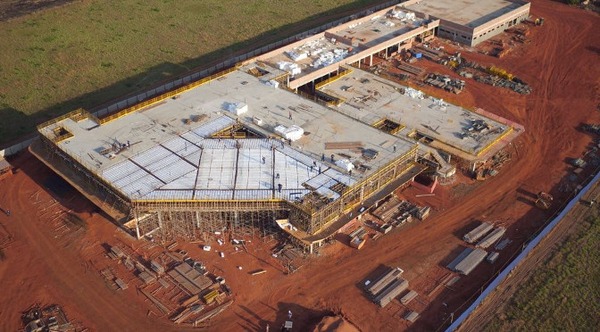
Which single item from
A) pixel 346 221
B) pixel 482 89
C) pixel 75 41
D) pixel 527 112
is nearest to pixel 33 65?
pixel 75 41

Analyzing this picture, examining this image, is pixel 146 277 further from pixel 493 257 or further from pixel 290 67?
pixel 290 67

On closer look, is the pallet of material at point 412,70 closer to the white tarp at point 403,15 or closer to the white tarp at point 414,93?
the white tarp at point 414,93

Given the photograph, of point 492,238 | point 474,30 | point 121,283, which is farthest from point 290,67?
point 121,283

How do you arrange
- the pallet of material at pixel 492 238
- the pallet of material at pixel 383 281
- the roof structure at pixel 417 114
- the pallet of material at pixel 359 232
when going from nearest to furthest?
the pallet of material at pixel 383 281 → the pallet of material at pixel 492 238 → the pallet of material at pixel 359 232 → the roof structure at pixel 417 114

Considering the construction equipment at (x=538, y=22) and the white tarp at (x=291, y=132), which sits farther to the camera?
the construction equipment at (x=538, y=22)

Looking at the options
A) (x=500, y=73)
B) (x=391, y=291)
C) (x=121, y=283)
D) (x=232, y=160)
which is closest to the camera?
(x=391, y=291)

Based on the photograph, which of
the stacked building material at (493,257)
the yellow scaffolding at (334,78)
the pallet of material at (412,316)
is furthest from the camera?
the yellow scaffolding at (334,78)

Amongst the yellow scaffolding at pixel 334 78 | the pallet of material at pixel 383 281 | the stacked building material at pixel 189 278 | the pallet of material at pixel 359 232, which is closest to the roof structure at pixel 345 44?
the yellow scaffolding at pixel 334 78
